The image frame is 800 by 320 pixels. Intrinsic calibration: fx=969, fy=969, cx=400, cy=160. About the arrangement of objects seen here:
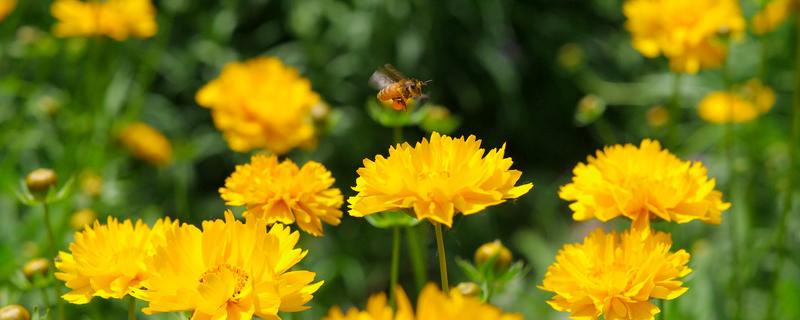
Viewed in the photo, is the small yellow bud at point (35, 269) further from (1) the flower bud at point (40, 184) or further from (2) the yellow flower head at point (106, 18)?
(2) the yellow flower head at point (106, 18)

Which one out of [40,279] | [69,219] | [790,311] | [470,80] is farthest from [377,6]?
[40,279]

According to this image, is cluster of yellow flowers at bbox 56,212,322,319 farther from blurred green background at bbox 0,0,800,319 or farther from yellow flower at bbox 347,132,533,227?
blurred green background at bbox 0,0,800,319

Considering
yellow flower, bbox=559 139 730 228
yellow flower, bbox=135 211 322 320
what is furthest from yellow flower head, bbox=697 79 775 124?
yellow flower, bbox=135 211 322 320

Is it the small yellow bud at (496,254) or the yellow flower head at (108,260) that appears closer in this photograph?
the yellow flower head at (108,260)

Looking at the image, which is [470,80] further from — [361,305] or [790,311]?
[790,311]

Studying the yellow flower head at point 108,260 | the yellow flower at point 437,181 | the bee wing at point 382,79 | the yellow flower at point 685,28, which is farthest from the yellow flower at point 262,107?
the yellow flower at point 437,181
